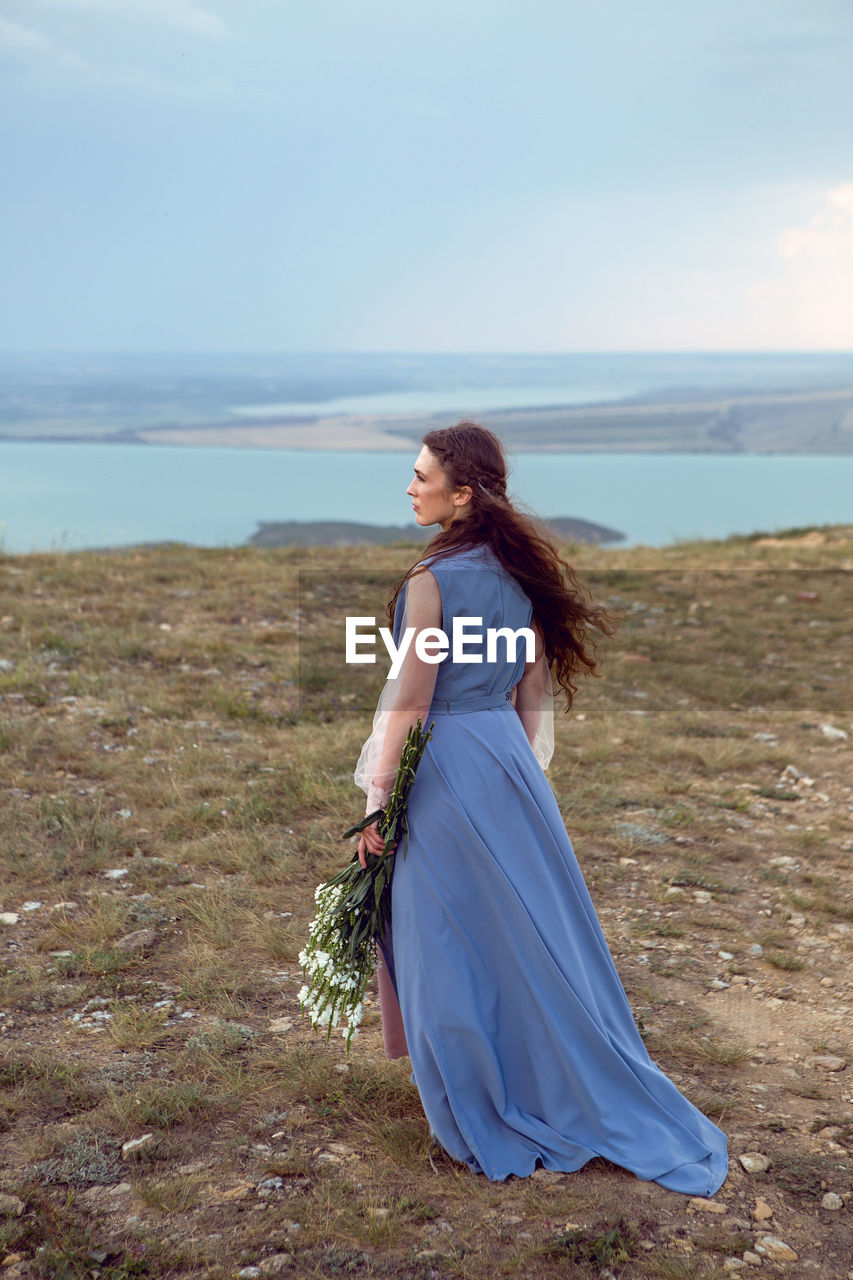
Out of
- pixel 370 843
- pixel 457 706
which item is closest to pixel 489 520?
pixel 457 706

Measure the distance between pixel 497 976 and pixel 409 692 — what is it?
82 centimetres

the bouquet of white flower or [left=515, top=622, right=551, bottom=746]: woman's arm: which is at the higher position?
[left=515, top=622, right=551, bottom=746]: woman's arm

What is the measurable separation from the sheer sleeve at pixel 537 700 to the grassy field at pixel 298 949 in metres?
1.20

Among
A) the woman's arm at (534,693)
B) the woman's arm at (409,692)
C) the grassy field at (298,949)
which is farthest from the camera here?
the woman's arm at (534,693)

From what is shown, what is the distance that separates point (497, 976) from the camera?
9.26ft

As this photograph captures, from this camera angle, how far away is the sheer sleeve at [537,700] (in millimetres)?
3160

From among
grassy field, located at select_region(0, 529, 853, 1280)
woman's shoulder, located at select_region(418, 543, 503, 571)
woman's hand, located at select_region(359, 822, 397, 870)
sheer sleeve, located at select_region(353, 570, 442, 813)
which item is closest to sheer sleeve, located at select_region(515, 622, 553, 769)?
woman's shoulder, located at select_region(418, 543, 503, 571)

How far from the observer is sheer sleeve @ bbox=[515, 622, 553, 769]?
10.4 ft

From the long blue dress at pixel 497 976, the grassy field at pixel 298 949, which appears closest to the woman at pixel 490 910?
the long blue dress at pixel 497 976

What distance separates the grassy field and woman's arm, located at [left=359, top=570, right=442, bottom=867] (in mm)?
1008

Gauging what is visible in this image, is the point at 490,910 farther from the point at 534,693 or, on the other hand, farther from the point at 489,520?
the point at 489,520

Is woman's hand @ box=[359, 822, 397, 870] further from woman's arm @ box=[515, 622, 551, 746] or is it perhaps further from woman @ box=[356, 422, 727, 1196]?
woman's arm @ box=[515, 622, 551, 746]

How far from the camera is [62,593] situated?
9.54 metres

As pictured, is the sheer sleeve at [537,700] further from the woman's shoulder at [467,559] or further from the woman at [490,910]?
the woman's shoulder at [467,559]
